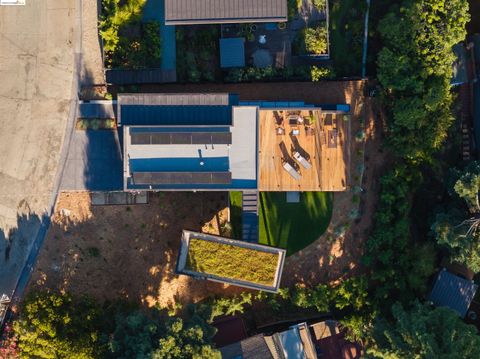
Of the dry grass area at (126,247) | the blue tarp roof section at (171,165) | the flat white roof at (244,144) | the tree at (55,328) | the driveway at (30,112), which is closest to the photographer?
the tree at (55,328)

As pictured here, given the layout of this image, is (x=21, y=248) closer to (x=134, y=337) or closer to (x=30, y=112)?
(x=30, y=112)

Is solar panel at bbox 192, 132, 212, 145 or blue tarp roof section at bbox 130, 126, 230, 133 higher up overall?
blue tarp roof section at bbox 130, 126, 230, 133

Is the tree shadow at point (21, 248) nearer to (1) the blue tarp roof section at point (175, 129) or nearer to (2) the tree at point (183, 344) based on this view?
(1) the blue tarp roof section at point (175, 129)

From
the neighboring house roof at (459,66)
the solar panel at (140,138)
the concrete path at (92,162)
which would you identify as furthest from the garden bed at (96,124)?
the neighboring house roof at (459,66)

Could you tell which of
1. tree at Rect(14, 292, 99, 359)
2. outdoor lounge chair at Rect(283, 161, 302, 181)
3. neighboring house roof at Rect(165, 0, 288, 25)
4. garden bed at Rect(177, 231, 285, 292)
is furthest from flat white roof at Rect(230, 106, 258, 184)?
tree at Rect(14, 292, 99, 359)

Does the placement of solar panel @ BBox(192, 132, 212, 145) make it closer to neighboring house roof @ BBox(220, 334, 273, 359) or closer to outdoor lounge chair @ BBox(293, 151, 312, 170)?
outdoor lounge chair @ BBox(293, 151, 312, 170)

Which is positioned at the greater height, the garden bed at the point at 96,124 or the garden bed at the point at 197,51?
the garden bed at the point at 197,51

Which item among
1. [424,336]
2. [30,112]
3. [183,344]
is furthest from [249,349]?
[30,112]

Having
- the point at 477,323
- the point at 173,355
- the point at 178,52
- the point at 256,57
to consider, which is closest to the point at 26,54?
Result: the point at 178,52
